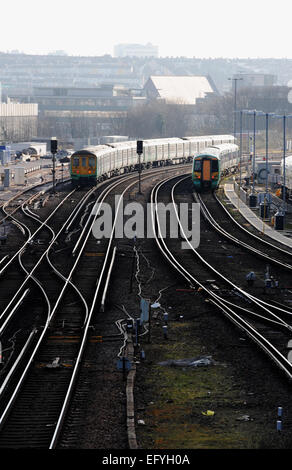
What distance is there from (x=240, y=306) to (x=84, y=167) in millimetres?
39916

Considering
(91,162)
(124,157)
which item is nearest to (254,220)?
(91,162)

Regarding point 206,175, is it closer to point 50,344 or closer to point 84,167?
point 84,167

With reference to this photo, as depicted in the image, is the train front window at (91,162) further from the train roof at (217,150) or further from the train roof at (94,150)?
the train roof at (217,150)

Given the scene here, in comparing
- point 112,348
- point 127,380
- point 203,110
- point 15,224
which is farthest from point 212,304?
point 203,110

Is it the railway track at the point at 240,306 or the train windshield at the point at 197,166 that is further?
the train windshield at the point at 197,166

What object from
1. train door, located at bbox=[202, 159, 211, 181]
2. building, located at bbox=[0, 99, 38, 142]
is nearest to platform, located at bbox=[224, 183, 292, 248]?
train door, located at bbox=[202, 159, 211, 181]

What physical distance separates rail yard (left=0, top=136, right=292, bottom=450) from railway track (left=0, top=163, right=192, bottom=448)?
5cm

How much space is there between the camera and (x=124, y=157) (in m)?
78.2

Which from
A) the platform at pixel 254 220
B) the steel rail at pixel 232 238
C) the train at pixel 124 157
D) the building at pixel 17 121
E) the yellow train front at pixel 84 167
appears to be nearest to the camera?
the steel rail at pixel 232 238

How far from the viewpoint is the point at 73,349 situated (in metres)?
21.8

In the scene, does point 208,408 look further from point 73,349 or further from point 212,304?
point 212,304

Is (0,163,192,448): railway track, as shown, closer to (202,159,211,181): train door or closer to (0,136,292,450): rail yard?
(0,136,292,450): rail yard

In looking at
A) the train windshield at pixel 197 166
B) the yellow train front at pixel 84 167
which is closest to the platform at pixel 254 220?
the train windshield at pixel 197 166

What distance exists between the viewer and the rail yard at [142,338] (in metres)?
16.6
